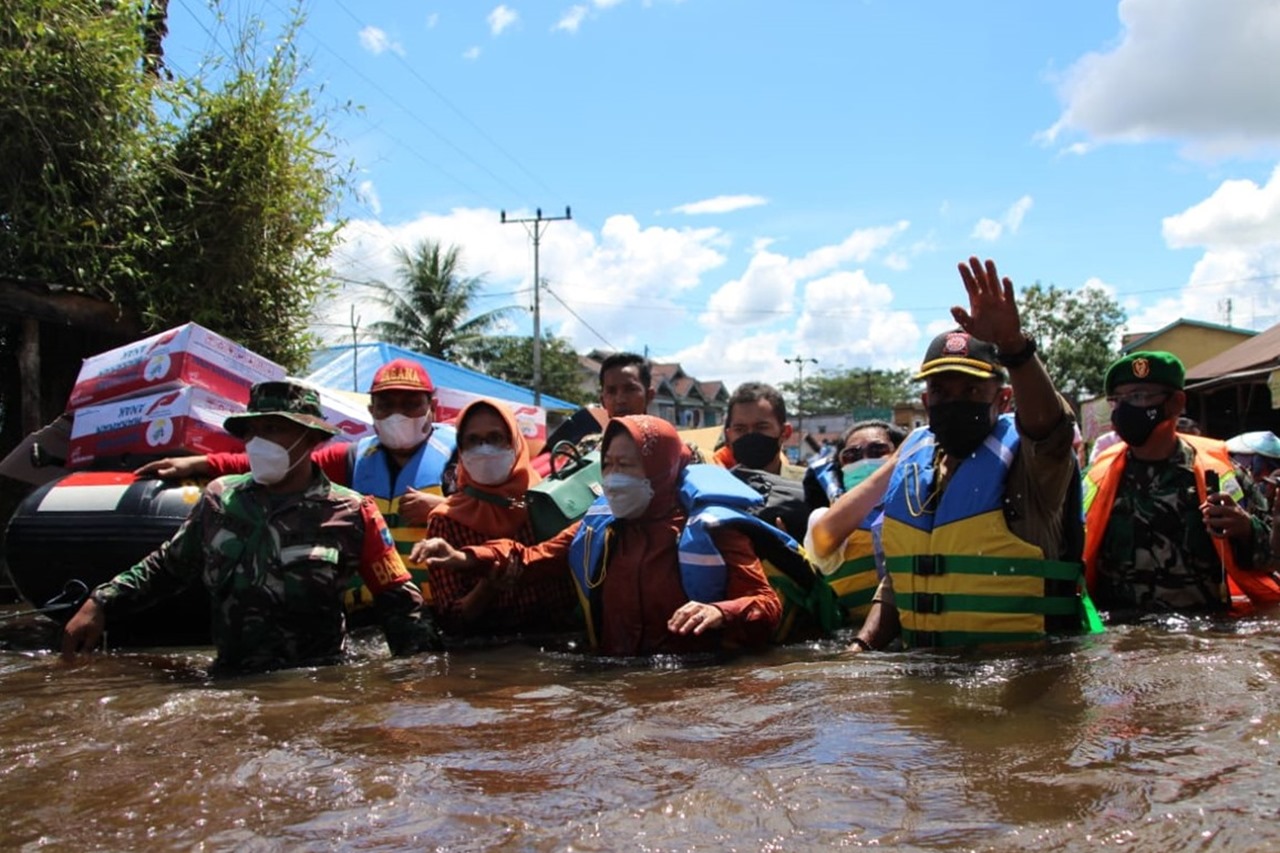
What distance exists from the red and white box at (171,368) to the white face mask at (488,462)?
2.01 meters

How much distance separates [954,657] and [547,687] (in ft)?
4.74

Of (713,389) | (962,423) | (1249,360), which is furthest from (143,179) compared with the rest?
(713,389)

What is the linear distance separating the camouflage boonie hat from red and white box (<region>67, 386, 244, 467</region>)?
1656mm

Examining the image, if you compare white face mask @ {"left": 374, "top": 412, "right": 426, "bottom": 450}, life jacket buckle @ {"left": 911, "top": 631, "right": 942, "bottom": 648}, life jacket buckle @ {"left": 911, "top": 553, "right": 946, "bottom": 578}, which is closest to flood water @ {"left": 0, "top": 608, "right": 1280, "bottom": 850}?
life jacket buckle @ {"left": 911, "top": 631, "right": 942, "bottom": 648}

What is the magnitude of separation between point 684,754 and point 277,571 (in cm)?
183

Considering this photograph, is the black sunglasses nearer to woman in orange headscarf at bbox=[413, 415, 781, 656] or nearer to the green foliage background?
woman in orange headscarf at bbox=[413, 415, 781, 656]

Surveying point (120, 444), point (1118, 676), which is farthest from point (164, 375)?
point (1118, 676)

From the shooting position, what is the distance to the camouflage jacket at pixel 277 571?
372 centimetres

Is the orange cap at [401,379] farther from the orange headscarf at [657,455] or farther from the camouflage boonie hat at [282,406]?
the orange headscarf at [657,455]

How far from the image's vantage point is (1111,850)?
1.87m

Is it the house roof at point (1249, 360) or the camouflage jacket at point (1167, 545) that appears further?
the house roof at point (1249, 360)

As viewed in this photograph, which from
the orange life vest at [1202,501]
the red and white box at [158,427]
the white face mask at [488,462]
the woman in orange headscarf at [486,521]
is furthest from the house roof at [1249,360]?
the red and white box at [158,427]

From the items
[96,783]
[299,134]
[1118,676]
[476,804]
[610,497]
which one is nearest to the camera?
[476,804]

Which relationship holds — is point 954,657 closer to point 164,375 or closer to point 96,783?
point 96,783
